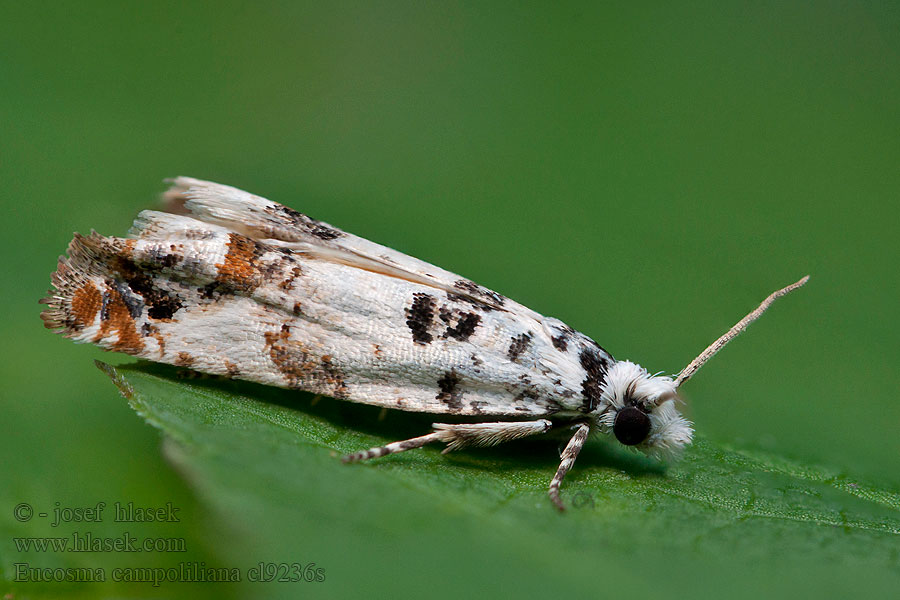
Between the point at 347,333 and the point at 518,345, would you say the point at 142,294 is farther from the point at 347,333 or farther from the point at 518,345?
the point at 518,345

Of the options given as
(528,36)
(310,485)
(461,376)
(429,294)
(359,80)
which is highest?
(528,36)

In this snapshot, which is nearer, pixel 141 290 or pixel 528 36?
pixel 141 290

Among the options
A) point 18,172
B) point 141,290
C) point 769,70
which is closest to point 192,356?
point 141,290

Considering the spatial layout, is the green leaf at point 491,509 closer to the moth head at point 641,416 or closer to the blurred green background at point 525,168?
the moth head at point 641,416

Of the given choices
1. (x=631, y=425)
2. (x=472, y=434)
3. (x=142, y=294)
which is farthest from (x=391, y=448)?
(x=142, y=294)

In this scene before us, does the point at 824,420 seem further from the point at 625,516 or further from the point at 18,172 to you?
the point at 18,172

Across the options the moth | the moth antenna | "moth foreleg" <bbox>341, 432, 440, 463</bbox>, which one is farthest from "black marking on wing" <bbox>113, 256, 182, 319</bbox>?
the moth antenna
